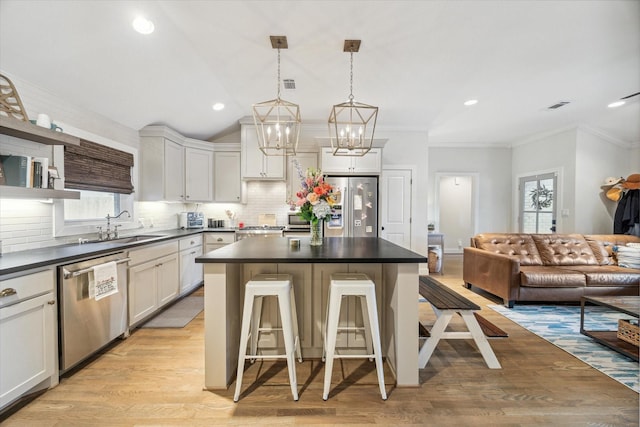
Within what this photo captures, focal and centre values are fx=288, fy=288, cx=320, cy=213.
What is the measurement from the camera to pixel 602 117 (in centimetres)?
488

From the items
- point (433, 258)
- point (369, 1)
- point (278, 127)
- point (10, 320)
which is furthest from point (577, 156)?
point (10, 320)

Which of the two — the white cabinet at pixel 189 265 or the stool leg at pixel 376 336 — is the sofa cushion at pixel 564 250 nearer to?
the stool leg at pixel 376 336

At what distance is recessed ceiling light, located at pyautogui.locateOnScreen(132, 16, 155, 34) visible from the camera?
2.47m

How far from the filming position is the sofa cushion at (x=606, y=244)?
13.5 feet

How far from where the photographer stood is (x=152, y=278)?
3.14 meters

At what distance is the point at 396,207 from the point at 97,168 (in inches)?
171

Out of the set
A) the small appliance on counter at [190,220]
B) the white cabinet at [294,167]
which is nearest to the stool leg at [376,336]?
the white cabinet at [294,167]

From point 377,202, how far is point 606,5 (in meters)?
3.05

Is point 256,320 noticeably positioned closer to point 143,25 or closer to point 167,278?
point 167,278

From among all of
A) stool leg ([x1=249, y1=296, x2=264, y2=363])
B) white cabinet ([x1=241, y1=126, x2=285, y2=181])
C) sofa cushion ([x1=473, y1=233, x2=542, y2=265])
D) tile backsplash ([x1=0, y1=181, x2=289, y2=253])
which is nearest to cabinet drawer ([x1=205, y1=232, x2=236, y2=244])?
tile backsplash ([x1=0, y1=181, x2=289, y2=253])

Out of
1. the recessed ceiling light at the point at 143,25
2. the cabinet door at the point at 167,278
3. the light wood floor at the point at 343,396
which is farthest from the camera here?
the cabinet door at the point at 167,278

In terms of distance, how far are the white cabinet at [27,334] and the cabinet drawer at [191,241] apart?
1.91 m

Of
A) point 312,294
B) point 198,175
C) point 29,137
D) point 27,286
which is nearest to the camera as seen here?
point 27,286

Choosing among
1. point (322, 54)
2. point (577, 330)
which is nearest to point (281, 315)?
point (322, 54)
